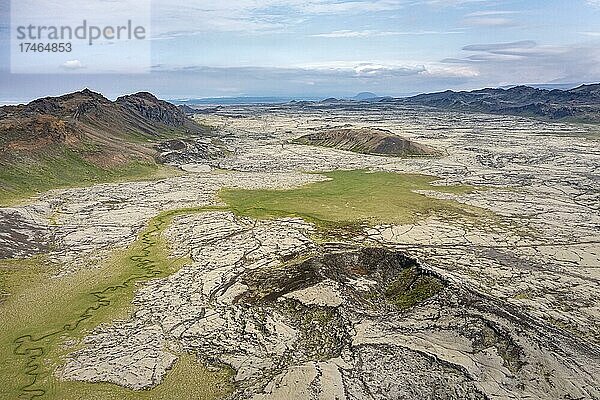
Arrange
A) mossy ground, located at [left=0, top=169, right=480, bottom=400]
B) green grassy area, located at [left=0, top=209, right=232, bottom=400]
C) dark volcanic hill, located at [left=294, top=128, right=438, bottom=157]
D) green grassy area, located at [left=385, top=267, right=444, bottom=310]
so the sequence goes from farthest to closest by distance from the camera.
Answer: dark volcanic hill, located at [left=294, top=128, right=438, bottom=157], green grassy area, located at [left=385, top=267, right=444, bottom=310], mossy ground, located at [left=0, top=169, right=480, bottom=400], green grassy area, located at [left=0, top=209, right=232, bottom=400]

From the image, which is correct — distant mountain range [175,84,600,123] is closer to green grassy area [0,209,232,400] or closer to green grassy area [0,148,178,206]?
green grassy area [0,148,178,206]

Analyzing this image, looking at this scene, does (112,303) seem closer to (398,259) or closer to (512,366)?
(398,259)

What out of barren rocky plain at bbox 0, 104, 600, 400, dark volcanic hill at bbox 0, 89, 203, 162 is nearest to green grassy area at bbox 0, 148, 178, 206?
dark volcanic hill at bbox 0, 89, 203, 162

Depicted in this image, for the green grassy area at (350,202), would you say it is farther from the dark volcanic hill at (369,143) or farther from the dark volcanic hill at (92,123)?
the dark volcanic hill at (92,123)

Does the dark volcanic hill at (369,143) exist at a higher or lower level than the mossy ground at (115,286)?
higher

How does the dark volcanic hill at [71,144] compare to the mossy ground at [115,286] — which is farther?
the dark volcanic hill at [71,144]

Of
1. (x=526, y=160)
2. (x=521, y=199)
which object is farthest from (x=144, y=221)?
(x=526, y=160)

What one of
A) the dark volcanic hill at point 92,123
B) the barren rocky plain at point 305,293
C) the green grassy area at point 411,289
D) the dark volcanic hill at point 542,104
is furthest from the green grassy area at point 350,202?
the dark volcanic hill at point 542,104
